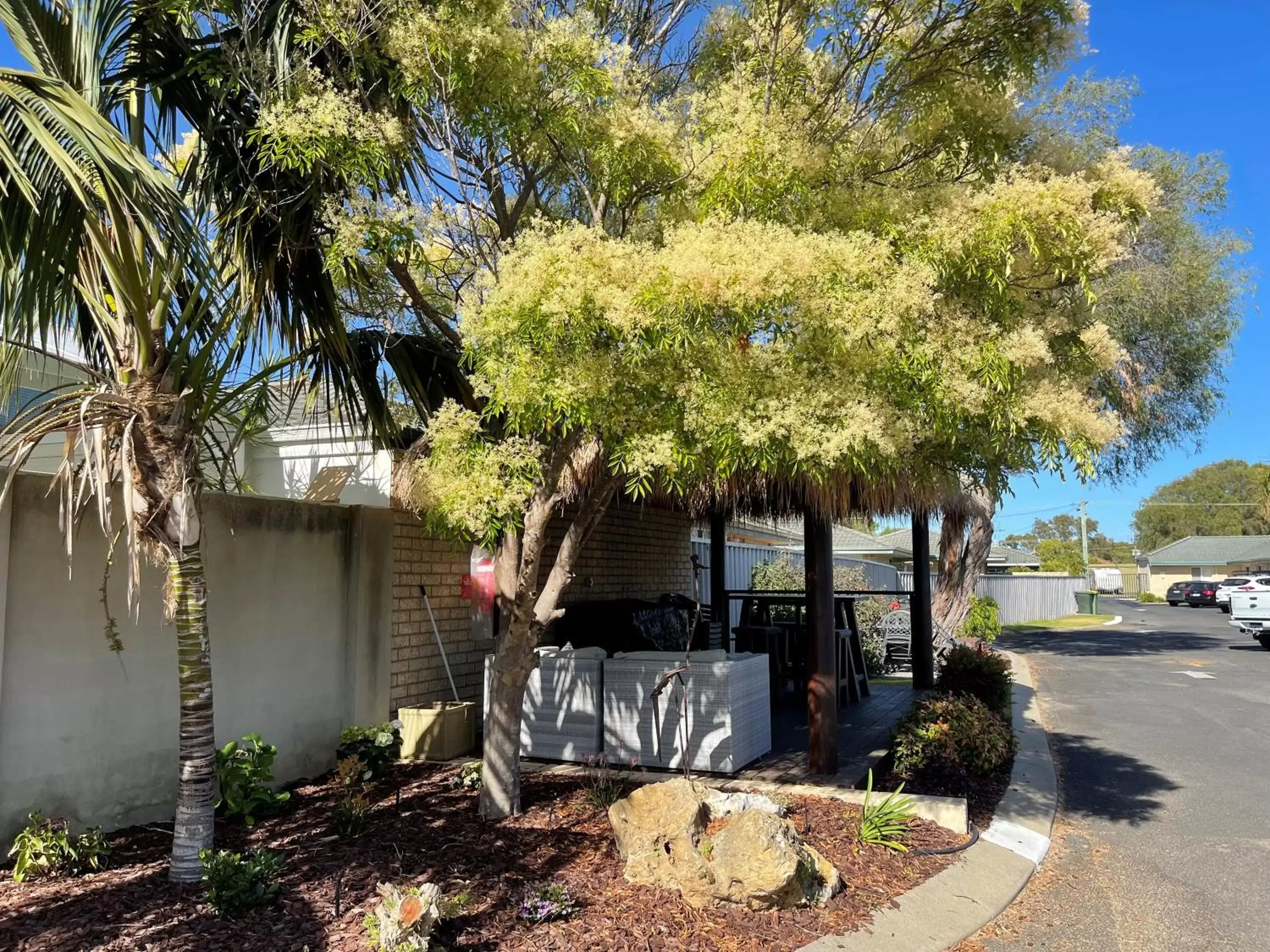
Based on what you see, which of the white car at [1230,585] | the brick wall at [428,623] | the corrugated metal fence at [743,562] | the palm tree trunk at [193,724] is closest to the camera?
the palm tree trunk at [193,724]

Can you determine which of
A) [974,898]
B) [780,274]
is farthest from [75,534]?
[974,898]

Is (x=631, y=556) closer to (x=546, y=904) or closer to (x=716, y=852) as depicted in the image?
(x=716, y=852)

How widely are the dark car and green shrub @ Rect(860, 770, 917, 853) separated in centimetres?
4848

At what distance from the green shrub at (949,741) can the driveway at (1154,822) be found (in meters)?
0.70

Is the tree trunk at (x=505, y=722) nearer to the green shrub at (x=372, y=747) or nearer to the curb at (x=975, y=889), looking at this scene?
the green shrub at (x=372, y=747)

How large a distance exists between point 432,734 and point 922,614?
7189 millimetres

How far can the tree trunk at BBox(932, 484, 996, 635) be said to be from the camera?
18.2m

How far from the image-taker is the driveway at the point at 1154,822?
475cm

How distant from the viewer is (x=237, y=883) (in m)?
4.04

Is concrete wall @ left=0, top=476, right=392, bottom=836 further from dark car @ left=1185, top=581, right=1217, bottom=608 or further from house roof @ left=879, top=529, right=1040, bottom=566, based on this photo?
dark car @ left=1185, top=581, right=1217, bottom=608

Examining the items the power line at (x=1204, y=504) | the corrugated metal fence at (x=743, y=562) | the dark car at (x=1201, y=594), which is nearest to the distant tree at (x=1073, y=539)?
the power line at (x=1204, y=504)

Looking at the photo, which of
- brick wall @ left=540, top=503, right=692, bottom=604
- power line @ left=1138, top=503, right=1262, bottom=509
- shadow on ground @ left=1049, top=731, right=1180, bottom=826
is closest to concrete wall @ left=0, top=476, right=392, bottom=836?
brick wall @ left=540, top=503, right=692, bottom=604

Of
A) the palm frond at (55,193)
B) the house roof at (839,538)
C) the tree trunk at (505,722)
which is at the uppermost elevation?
the palm frond at (55,193)

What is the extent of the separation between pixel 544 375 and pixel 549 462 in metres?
1.26
